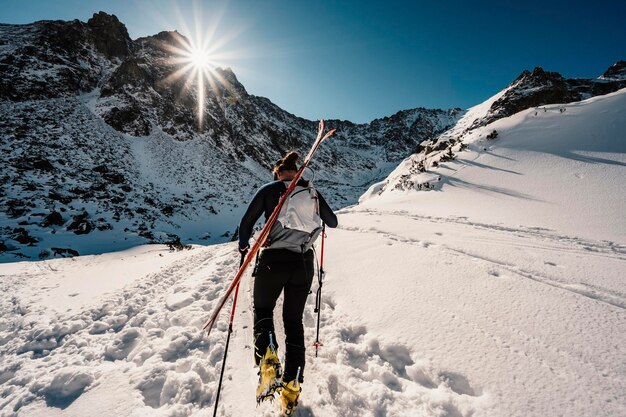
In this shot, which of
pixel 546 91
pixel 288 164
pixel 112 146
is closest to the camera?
pixel 288 164

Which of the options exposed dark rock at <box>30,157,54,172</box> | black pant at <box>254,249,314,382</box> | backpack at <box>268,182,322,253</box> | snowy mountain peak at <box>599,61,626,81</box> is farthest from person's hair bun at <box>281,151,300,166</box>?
snowy mountain peak at <box>599,61,626,81</box>

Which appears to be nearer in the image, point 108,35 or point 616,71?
point 108,35

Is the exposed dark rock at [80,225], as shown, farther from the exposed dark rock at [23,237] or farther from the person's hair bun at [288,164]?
the person's hair bun at [288,164]

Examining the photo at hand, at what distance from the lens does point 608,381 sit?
219 cm

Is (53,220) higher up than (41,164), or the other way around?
(41,164)

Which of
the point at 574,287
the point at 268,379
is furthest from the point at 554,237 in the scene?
the point at 268,379

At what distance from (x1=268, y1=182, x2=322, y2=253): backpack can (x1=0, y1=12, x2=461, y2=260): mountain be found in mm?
14754

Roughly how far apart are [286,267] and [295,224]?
448 mm

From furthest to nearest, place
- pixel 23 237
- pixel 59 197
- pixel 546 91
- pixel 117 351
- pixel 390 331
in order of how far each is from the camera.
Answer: pixel 546 91, pixel 59 197, pixel 23 237, pixel 117 351, pixel 390 331

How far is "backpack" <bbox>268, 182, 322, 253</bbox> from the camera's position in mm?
2844

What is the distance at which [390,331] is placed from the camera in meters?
3.29

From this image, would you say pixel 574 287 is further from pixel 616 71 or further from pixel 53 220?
pixel 616 71

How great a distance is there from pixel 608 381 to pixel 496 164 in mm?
12843

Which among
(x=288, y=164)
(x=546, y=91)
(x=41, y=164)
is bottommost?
(x=288, y=164)
